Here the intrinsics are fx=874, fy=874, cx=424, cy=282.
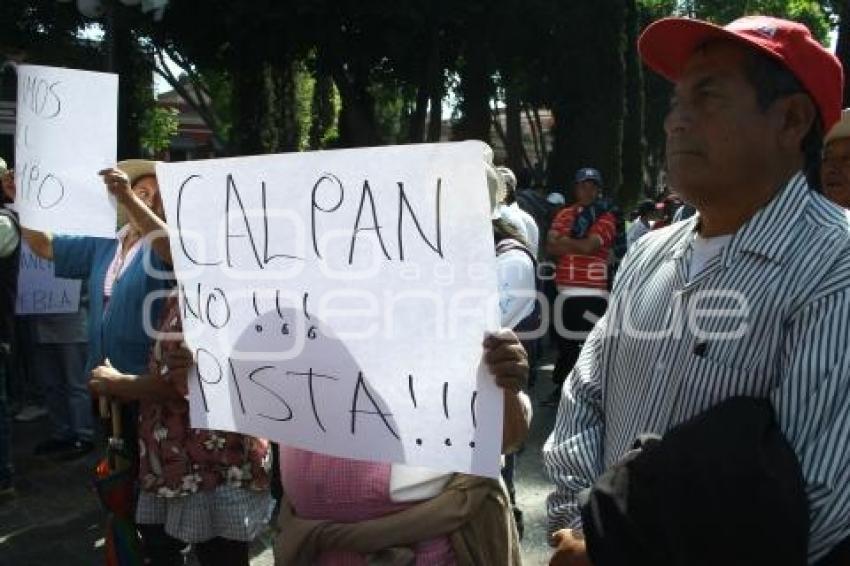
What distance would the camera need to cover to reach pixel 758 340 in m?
1.40

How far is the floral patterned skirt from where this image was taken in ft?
9.06

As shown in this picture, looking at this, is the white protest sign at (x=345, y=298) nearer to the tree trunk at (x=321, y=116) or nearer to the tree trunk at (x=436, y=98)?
the tree trunk at (x=436, y=98)

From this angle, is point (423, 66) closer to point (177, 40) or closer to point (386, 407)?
point (177, 40)

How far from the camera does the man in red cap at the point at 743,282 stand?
1309 millimetres

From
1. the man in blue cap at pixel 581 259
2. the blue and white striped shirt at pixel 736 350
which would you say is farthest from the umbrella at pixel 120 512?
the man in blue cap at pixel 581 259

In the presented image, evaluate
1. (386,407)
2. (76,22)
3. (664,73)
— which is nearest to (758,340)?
(664,73)

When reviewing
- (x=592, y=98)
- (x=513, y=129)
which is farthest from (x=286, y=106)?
(x=513, y=129)

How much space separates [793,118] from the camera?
150 cm

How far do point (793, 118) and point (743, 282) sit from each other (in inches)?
12.0

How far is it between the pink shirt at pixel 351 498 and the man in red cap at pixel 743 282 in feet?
1.11

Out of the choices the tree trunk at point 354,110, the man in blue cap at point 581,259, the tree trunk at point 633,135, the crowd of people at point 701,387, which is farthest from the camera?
the tree trunk at point 633,135

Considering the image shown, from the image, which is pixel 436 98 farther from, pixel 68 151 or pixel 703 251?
pixel 703 251

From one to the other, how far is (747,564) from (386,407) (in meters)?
0.77

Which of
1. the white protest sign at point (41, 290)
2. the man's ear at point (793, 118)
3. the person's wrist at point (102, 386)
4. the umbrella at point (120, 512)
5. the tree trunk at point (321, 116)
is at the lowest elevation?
the umbrella at point (120, 512)
